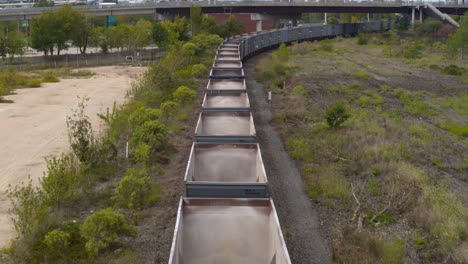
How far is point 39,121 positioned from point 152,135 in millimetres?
14865

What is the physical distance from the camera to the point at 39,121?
105 feet

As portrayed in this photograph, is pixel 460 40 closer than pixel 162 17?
Yes

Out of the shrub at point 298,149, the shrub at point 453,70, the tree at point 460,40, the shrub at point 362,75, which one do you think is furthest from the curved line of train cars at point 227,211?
the tree at point 460,40

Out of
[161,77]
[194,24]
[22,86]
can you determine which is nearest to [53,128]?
[161,77]

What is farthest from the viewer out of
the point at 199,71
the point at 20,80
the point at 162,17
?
the point at 162,17

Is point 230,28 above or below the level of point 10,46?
above

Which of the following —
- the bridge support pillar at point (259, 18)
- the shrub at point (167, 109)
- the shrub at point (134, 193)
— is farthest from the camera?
the bridge support pillar at point (259, 18)

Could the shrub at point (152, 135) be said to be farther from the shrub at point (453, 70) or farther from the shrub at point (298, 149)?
the shrub at point (453, 70)

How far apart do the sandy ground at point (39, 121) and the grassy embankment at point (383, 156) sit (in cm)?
1028

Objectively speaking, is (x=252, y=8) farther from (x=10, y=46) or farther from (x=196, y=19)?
(x=10, y=46)

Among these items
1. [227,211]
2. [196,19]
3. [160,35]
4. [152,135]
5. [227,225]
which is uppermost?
[196,19]

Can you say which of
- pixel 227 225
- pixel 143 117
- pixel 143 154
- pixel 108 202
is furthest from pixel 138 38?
pixel 227 225

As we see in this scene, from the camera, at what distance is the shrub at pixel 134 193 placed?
15438 millimetres

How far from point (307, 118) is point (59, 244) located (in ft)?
57.0
